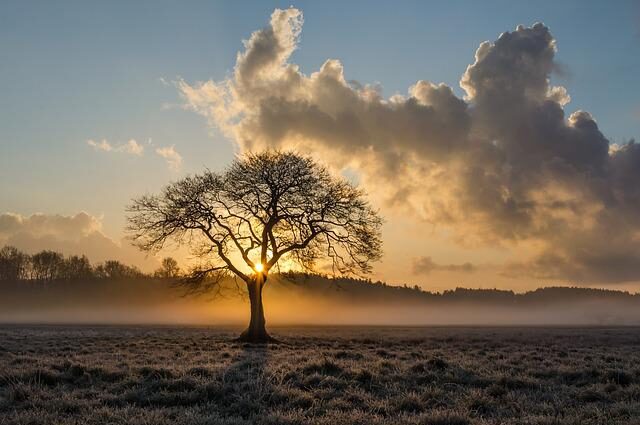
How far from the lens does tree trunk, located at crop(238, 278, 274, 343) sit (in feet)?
118

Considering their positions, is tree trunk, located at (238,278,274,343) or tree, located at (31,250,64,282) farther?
tree, located at (31,250,64,282)

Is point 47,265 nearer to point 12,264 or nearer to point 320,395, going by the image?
point 12,264

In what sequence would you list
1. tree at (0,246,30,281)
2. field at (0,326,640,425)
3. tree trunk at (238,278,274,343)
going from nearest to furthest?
field at (0,326,640,425) < tree trunk at (238,278,274,343) < tree at (0,246,30,281)

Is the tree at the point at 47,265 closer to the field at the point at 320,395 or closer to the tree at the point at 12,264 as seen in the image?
the tree at the point at 12,264

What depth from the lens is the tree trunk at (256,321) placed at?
3591 cm

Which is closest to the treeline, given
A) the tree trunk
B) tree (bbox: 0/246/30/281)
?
tree (bbox: 0/246/30/281)

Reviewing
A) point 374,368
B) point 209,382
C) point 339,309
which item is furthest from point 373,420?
point 339,309

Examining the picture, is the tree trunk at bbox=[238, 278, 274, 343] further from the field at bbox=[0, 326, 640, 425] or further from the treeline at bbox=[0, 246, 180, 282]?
the treeline at bbox=[0, 246, 180, 282]

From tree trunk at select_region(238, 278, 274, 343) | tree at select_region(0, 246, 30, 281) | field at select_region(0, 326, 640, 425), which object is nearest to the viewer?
field at select_region(0, 326, 640, 425)

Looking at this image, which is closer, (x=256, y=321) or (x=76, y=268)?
(x=256, y=321)

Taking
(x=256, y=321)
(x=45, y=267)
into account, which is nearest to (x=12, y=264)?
(x=45, y=267)

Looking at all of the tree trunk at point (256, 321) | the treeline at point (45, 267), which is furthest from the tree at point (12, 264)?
the tree trunk at point (256, 321)

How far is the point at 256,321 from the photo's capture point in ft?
121

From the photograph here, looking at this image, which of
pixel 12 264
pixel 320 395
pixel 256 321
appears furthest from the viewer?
pixel 12 264
